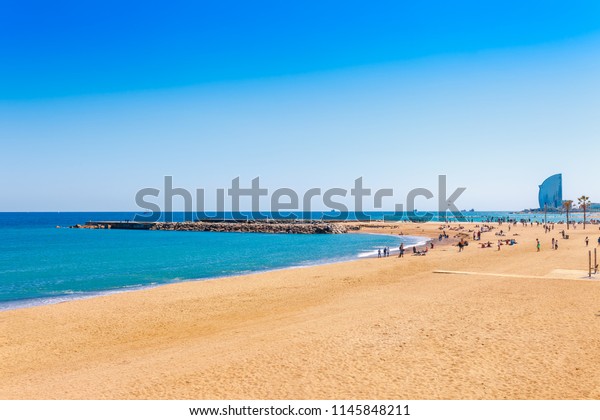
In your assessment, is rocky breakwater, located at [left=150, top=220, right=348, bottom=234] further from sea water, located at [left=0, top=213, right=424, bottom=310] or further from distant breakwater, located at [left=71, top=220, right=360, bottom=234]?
sea water, located at [left=0, top=213, right=424, bottom=310]

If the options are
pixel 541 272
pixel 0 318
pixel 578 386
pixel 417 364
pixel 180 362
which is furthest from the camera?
pixel 541 272

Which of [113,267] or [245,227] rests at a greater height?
[245,227]

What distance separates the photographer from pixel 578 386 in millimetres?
9055

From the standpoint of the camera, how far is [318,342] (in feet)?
40.4

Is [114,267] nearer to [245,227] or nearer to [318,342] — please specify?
[318,342]

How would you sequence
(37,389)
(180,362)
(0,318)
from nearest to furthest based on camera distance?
(37,389) → (180,362) → (0,318)

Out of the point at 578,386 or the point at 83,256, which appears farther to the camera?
the point at 83,256

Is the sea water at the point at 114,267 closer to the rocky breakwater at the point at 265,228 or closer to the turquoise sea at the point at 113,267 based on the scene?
Answer: the turquoise sea at the point at 113,267

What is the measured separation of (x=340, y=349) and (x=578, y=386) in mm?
5438

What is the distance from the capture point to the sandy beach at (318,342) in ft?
30.4

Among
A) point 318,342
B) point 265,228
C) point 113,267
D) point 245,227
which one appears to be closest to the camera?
point 318,342

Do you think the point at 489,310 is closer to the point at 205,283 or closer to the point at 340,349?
the point at 340,349

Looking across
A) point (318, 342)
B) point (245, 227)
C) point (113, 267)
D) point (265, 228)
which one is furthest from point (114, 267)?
point (245, 227)

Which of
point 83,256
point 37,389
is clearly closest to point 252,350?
point 37,389
